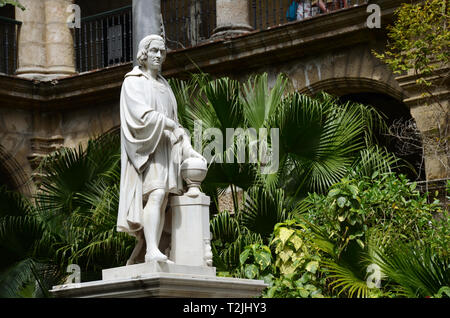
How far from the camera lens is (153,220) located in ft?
28.2

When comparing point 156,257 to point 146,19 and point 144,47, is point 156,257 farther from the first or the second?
point 146,19

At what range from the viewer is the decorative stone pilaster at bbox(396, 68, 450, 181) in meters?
13.9

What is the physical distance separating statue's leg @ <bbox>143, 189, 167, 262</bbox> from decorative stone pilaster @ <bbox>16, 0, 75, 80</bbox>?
10.8 metres

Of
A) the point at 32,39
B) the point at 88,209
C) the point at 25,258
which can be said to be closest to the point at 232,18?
the point at 32,39

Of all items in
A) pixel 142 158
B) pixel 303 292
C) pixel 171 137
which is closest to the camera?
pixel 142 158

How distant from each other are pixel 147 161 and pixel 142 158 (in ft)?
0.15

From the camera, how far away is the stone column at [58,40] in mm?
19188

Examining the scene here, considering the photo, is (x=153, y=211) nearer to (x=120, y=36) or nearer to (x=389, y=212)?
(x=389, y=212)

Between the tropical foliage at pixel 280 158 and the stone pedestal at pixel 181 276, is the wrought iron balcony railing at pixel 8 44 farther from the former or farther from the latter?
the stone pedestal at pixel 181 276

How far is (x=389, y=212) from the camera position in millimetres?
11453

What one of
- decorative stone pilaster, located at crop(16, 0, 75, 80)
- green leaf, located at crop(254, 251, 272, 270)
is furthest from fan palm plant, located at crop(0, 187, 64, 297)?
decorative stone pilaster, located at crop(16, 0, 75, 80)

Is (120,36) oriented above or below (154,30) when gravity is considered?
above
